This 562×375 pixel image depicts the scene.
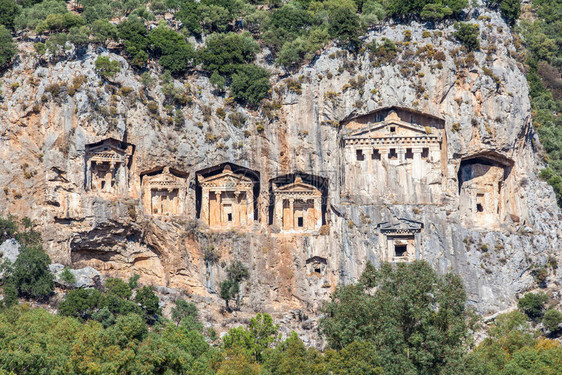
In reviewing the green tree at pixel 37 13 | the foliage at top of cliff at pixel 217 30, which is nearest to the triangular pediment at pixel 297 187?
the foliage at top of cliff at pixel 217 30

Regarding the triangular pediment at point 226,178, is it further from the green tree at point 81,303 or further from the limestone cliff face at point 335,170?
the green tree at point 81,303

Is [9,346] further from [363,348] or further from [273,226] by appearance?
[273,226]

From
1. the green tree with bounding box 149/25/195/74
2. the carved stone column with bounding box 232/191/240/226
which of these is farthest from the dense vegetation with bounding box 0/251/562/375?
the green tree with bounding box 149/25/195/74

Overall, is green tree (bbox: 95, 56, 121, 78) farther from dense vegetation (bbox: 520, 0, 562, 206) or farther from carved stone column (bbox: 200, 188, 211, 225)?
dense vegetation (bbox: 520, 0, 562, 206)

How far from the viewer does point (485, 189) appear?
312ft

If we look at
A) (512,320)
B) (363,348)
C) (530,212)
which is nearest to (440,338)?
(363,348)

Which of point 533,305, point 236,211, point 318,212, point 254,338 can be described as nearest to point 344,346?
point 254,338

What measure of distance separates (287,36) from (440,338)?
39160mm

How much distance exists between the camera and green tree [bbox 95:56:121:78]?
3659 inches

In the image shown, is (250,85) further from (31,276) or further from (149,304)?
(31,276)

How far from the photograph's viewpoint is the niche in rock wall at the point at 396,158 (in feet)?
308

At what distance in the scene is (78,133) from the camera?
3573 inches

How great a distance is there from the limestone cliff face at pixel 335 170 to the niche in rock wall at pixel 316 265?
0.10m

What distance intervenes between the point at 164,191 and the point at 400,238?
661 inches
